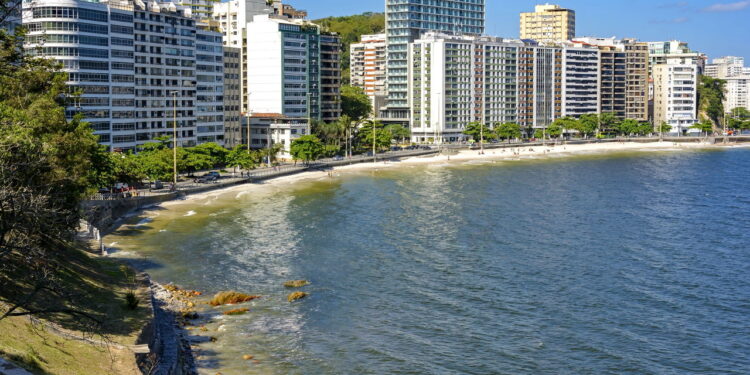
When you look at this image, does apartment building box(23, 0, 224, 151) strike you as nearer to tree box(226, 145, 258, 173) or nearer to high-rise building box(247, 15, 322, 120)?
tree box(226, 145, 258, 173)

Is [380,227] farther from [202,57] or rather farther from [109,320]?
[202,57]

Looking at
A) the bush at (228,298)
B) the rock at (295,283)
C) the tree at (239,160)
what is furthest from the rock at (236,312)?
the tree at (239,160)

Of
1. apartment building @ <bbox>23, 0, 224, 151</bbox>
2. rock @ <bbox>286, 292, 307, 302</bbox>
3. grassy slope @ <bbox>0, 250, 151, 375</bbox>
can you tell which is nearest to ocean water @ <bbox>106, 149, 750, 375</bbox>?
rock @ <bbox>286, 292, 307, 302</bbox>

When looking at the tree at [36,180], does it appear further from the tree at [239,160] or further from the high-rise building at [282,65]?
the high-rise building at [282,65]

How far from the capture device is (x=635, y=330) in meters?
52.5

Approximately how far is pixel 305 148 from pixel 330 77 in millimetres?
36602

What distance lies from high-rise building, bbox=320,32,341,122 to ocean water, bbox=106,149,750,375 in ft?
201

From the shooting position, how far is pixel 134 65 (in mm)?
131000

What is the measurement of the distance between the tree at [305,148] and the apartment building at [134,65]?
642 inches

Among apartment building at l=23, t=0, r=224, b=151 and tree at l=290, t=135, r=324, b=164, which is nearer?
apartment building at l=23, t=0, r=224, b=151

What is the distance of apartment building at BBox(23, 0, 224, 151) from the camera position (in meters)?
115


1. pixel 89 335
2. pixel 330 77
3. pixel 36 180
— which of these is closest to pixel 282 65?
pixel 330 77

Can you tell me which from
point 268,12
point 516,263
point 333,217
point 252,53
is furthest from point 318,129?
point 516,263

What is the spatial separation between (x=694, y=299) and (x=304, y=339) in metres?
30.1
